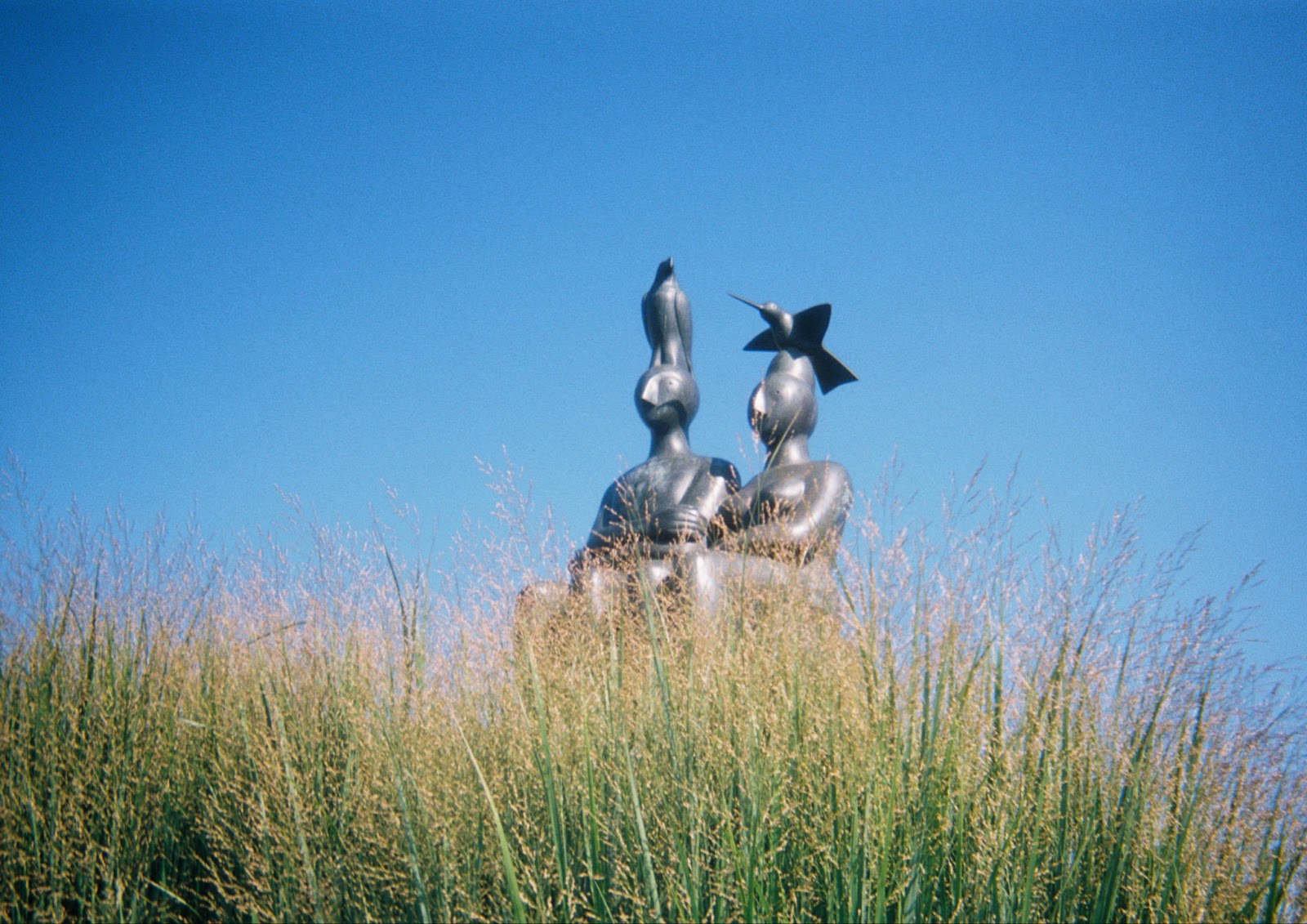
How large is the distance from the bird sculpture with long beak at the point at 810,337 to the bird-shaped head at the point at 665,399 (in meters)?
0.58

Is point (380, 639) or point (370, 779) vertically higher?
point (380, 639)

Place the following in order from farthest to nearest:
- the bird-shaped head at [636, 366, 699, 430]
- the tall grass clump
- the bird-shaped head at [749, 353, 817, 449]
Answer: the bird-shaped head at [636, 366, 699, 430], the bird-shaped head at [749, 353, 817, 449], the tall grass clump

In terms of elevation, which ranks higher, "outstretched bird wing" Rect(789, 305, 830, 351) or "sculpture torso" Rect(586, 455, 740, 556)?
"outstretched bird wing" Rect(789, 305, 830, 351)

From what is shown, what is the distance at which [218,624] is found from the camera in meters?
2.57

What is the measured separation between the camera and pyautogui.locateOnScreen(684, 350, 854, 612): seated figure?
374cm

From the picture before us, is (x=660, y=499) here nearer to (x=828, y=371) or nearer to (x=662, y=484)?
(x=662, y=484)

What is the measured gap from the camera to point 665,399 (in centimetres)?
502

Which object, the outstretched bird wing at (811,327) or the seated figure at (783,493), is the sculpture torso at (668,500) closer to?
the seated figure at (783,493)

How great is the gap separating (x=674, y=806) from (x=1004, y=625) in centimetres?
76

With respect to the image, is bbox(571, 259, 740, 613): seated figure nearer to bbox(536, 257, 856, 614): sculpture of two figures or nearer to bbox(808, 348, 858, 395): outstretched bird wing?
bbox(536, 257, 856, 614): sculpture of two figures

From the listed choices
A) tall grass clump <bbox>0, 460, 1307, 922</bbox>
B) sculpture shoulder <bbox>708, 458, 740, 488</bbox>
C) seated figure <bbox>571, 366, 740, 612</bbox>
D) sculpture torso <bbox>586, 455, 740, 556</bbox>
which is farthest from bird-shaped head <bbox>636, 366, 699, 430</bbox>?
tall grass clump <bbox>0, 460, 1307, 922</bbox>

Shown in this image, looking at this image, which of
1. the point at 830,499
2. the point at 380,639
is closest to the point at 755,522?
the point at 830,499

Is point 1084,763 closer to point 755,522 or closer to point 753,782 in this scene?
point 753,782

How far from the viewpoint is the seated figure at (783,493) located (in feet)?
12.3
